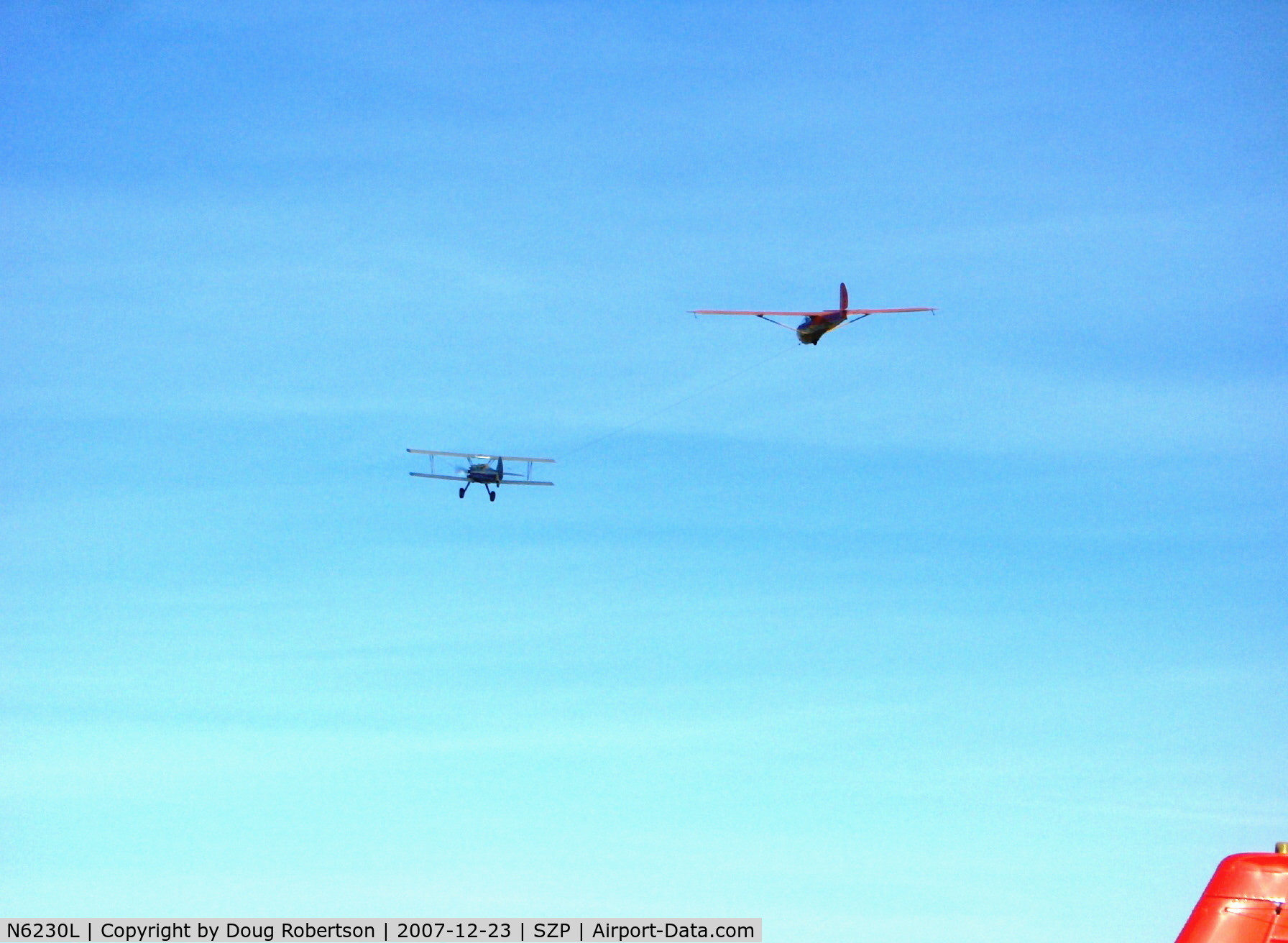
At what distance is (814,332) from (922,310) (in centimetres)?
866

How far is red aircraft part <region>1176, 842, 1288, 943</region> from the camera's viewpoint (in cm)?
4541

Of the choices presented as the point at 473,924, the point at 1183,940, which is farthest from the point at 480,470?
the point at 1183,940

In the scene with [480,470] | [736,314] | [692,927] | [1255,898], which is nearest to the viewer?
[1255,898]

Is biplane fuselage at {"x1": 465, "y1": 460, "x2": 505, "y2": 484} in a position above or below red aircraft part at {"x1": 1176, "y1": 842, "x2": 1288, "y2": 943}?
above

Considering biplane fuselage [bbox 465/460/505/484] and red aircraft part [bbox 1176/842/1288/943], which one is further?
biplane fuselage [bbox 465/460/505/484]

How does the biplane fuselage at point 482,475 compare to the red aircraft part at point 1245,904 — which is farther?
the biplane fuselage at point 482,475

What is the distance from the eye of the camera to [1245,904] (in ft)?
151

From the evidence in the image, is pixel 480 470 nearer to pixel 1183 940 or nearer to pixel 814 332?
pixel 814 332

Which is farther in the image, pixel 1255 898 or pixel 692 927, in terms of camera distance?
pixel 692 927

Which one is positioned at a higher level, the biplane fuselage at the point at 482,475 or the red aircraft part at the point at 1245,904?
the biplane fuselage at the point at 482,475

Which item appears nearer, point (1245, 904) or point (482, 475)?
point (1245, 904)

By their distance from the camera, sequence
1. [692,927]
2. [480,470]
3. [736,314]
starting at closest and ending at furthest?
[692,927], [736,314], [480,470]

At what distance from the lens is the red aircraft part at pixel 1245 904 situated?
4541 centimetres

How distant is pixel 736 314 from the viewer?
11269cm
